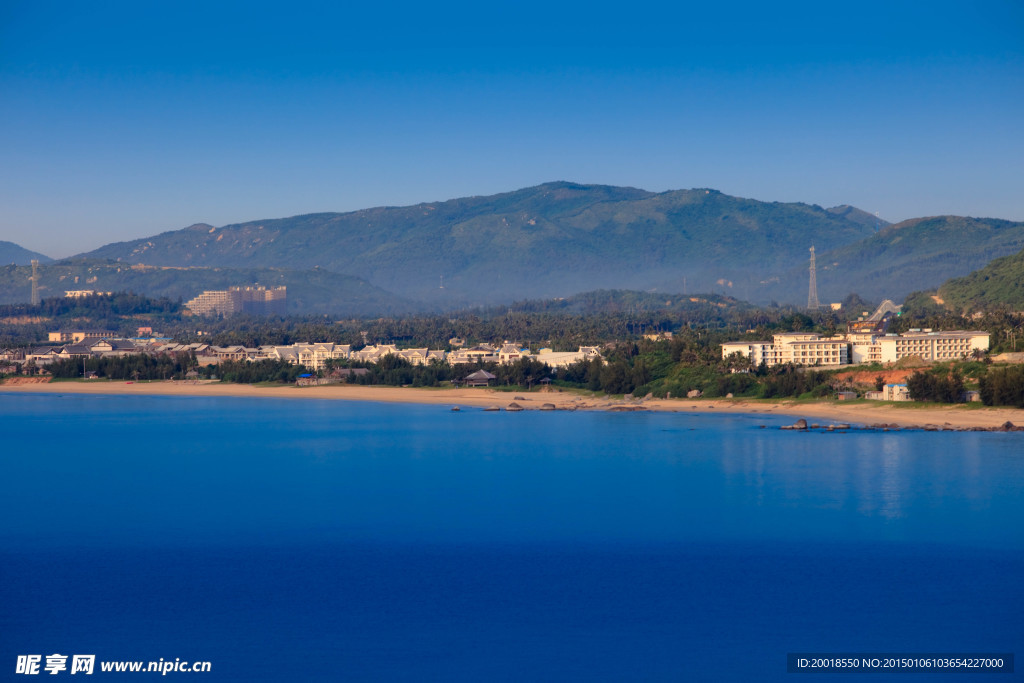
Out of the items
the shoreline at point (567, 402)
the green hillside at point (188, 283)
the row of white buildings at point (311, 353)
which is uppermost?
the green hillside at point (188, 283)

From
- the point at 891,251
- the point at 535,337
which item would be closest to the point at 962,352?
the point at 535,337

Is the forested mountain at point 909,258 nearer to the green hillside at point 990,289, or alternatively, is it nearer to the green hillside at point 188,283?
the green hillside at point 990,289

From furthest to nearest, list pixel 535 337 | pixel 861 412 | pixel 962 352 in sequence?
pixel 535 337, pixel 962 352, pixel 861 412

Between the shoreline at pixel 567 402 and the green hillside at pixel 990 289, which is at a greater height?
the green hillside at pixel 990 289

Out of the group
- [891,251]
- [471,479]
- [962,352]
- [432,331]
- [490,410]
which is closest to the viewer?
[471,479]

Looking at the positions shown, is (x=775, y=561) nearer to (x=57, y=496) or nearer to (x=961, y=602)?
(x=961, y=602)

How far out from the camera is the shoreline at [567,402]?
32.6 metres

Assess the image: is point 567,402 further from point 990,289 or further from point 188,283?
point 188,283

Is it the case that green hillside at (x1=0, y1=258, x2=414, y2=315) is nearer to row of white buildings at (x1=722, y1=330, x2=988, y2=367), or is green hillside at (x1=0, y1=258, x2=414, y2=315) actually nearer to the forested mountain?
the forested mountain

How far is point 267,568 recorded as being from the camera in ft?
55.8

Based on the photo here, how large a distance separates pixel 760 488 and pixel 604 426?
42.0 ft

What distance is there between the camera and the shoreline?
32.6m

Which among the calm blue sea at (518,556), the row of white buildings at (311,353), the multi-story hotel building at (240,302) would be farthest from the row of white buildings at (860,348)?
the multi-story hotel building at (240,302)

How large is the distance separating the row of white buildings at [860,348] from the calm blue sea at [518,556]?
48.5 ft
